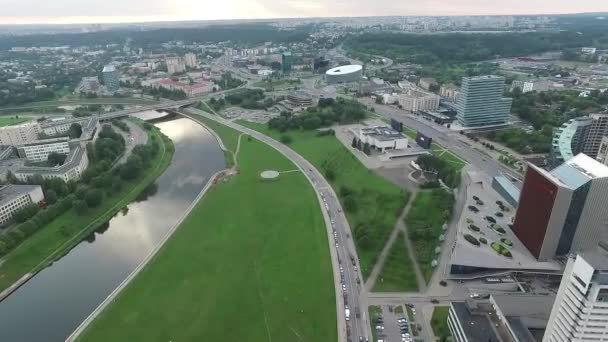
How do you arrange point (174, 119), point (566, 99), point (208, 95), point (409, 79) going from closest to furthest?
point (566, 99)
point (174, 119)
point (208, 95)
point (409, 79)

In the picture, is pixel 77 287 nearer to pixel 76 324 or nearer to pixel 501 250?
pixel 76 324

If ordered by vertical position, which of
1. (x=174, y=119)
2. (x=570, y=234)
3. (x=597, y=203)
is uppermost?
(x=597, y=203)

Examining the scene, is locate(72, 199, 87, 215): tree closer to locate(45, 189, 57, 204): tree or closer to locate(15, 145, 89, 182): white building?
locate(45, 189, 57, 204): tree

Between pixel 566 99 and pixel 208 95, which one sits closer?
pixel 566 99

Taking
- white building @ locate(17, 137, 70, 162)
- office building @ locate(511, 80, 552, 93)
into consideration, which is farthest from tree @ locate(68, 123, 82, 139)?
office building @ locate(511, 80, 552, 93)

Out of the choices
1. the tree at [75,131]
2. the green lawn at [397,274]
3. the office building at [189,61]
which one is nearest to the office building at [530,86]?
the green lawn at [397,274]

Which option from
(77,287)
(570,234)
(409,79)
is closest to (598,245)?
(570,234)
